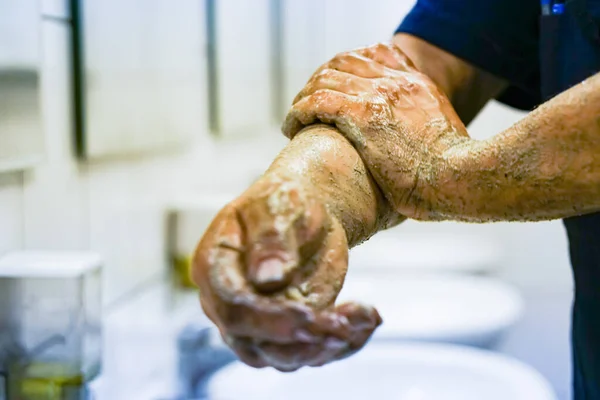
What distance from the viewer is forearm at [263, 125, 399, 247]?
1.25 feet

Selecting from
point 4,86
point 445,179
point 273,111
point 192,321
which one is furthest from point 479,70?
point 273,111

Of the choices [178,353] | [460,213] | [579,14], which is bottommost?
[178,353]

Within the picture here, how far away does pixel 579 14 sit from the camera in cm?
55

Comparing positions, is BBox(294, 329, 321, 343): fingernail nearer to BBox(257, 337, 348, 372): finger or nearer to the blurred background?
BBox(257, 337, 348, 372): finger

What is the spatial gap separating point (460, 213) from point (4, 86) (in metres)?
0.44

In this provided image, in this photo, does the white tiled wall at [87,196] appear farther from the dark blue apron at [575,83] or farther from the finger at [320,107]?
the dark blue apron at [575,83]

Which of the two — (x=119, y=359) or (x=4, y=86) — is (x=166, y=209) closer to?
(x=119, y=359)

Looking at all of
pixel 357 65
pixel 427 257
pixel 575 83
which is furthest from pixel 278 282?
pixel 427 257

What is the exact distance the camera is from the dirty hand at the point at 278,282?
0.30 m

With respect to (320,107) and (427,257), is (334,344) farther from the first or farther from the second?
→ (427,257)

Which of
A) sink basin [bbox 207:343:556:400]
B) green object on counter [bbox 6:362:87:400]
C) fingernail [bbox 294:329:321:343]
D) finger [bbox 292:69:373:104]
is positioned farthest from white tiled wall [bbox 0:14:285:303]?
fingernail [bbox 294:329:321:343]

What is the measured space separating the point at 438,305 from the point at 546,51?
2.72 ft

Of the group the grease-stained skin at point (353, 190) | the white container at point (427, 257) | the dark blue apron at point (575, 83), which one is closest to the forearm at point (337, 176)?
the grease-stained skin at point (353, 190)

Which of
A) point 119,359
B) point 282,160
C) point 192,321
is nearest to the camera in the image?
point 282,160
